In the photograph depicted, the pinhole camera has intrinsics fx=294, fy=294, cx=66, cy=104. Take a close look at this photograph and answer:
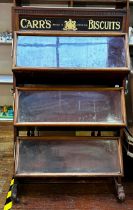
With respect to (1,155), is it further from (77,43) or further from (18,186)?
(77,43)

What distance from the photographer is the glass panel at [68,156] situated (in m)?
2.26

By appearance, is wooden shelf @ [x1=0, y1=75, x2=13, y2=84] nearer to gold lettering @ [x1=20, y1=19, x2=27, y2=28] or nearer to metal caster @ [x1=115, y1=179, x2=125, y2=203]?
gold lettering @ [x1=20, y1=19, x2=27, y2=28]

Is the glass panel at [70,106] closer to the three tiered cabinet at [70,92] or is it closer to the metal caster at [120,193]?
the three tiered cabinet at [70,92]

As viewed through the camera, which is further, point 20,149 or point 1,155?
point 1,155

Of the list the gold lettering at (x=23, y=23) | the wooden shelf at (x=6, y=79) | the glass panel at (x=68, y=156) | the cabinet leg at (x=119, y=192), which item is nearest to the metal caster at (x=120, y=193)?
the cabinet leg at (x=119, y=192)

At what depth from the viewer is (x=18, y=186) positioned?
241cm

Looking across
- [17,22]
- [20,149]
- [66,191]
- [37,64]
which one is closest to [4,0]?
[17,22]

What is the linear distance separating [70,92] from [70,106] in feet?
0.38

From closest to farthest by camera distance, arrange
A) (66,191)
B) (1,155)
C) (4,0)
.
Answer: (66,191) < (1,155) < (4,0)

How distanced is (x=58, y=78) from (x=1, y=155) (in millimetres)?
1215

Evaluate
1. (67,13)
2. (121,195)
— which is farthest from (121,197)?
(67,13)

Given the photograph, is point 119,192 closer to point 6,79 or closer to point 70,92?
point 70,92

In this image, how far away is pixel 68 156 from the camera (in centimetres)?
232

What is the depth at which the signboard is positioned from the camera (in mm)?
2297
